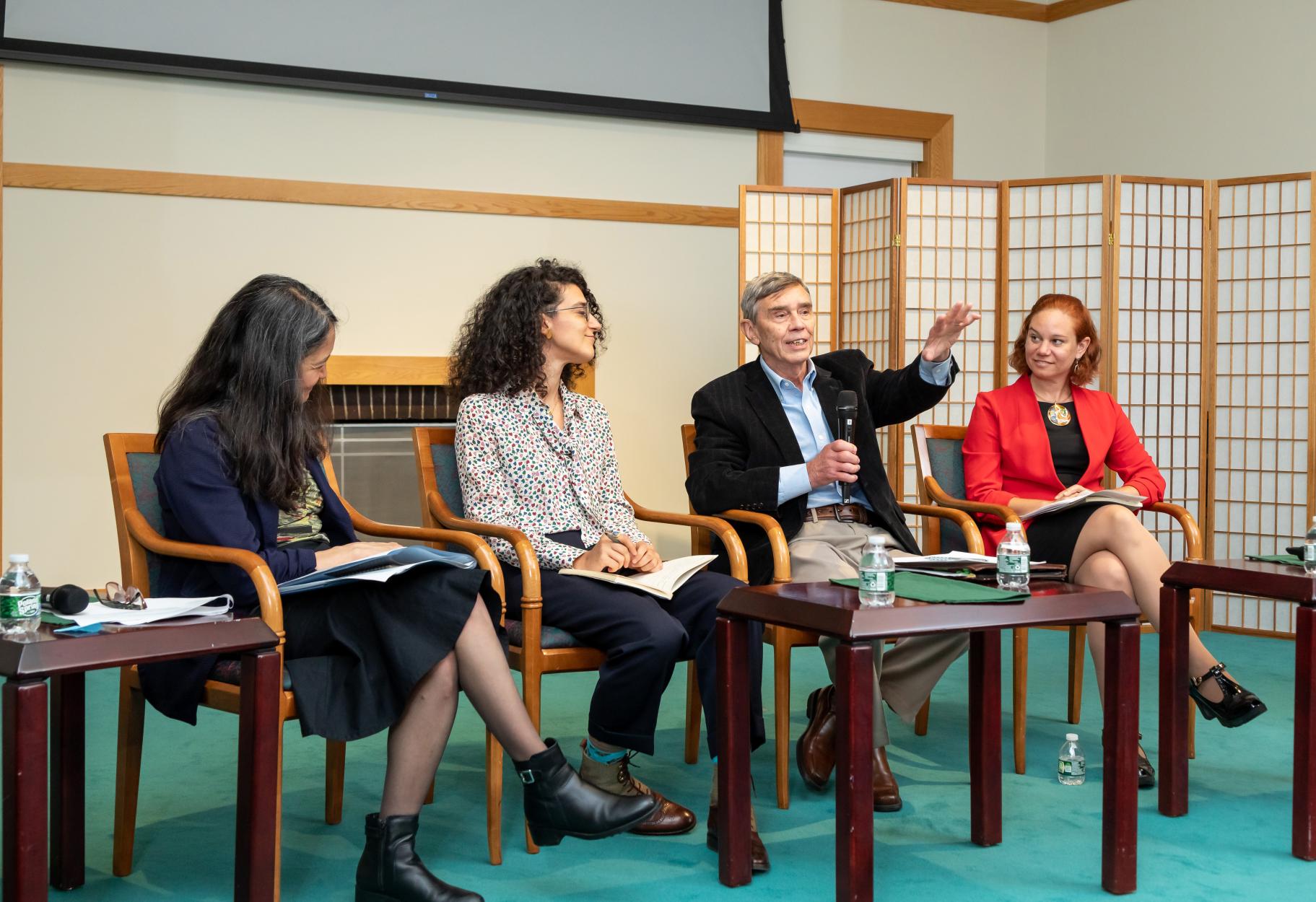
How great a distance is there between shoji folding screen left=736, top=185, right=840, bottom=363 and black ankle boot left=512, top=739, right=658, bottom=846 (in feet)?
9.17

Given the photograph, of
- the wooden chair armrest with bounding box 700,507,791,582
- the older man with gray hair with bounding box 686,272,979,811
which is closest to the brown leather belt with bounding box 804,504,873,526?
the older man with gray hair with bounding box 686,272,979,811

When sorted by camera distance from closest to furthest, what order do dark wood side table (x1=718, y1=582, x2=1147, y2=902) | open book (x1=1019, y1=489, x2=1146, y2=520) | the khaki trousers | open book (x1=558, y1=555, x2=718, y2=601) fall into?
dark wood side table (x1=718, y1=582, x2=1147, y2=902), open book (x1=558, y1=555, x2=718, y2=601), the khaki trousers, open book (x1=1019, y1=489, x2=1146, y2=520)

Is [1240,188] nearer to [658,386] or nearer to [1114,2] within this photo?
[1114,2]

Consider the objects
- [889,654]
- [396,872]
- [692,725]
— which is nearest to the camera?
[396,872]

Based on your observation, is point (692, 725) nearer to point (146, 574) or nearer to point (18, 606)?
point (146, 574)

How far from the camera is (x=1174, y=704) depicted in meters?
2.62

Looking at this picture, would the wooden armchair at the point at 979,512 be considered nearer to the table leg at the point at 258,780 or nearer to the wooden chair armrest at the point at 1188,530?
the wooden chair armrest at the point at 1188,530

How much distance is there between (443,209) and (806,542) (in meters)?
2.89

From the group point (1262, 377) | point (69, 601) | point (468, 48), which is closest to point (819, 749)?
point (69, 601)

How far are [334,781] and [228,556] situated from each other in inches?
28.4

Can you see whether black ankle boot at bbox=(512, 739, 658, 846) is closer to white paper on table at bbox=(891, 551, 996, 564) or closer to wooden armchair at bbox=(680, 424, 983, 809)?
wooden armchair at bbox=(680, 424, 983, 809)

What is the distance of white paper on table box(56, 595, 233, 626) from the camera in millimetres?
1830

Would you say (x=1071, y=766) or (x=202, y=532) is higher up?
(x=202, y=532)

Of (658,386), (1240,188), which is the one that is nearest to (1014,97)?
(1240,188)
